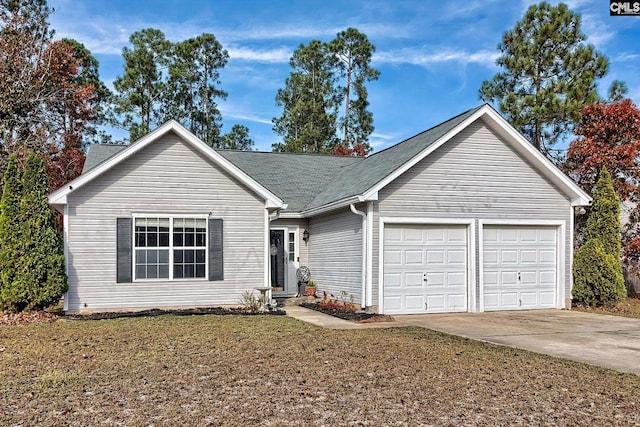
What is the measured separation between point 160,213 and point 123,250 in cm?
121

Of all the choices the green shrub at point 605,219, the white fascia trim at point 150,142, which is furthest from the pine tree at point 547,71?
the white fascia trim at point 150,142

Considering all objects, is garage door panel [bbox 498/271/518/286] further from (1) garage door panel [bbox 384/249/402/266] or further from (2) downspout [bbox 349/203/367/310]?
(2) downspout [bbox 349/203/367/310]

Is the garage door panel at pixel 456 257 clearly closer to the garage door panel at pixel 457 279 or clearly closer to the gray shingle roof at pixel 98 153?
the garage door panel at pixel 457 279

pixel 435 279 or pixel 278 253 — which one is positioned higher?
pixel 278 253

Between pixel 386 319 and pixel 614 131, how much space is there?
10970 millimetres

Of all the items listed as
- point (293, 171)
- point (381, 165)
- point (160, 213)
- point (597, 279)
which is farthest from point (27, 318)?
point (597, 279)

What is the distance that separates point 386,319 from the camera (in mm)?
12461

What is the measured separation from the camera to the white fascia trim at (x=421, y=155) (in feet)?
42.9

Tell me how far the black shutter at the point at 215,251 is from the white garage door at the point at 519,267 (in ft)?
21.3

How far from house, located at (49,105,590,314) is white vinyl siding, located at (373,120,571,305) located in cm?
3

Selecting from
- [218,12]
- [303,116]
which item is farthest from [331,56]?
[218,12]

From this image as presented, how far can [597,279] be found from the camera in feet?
48.3

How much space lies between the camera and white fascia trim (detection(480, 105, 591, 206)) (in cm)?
1397

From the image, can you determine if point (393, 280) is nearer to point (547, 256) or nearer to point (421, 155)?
point (421, 155)
